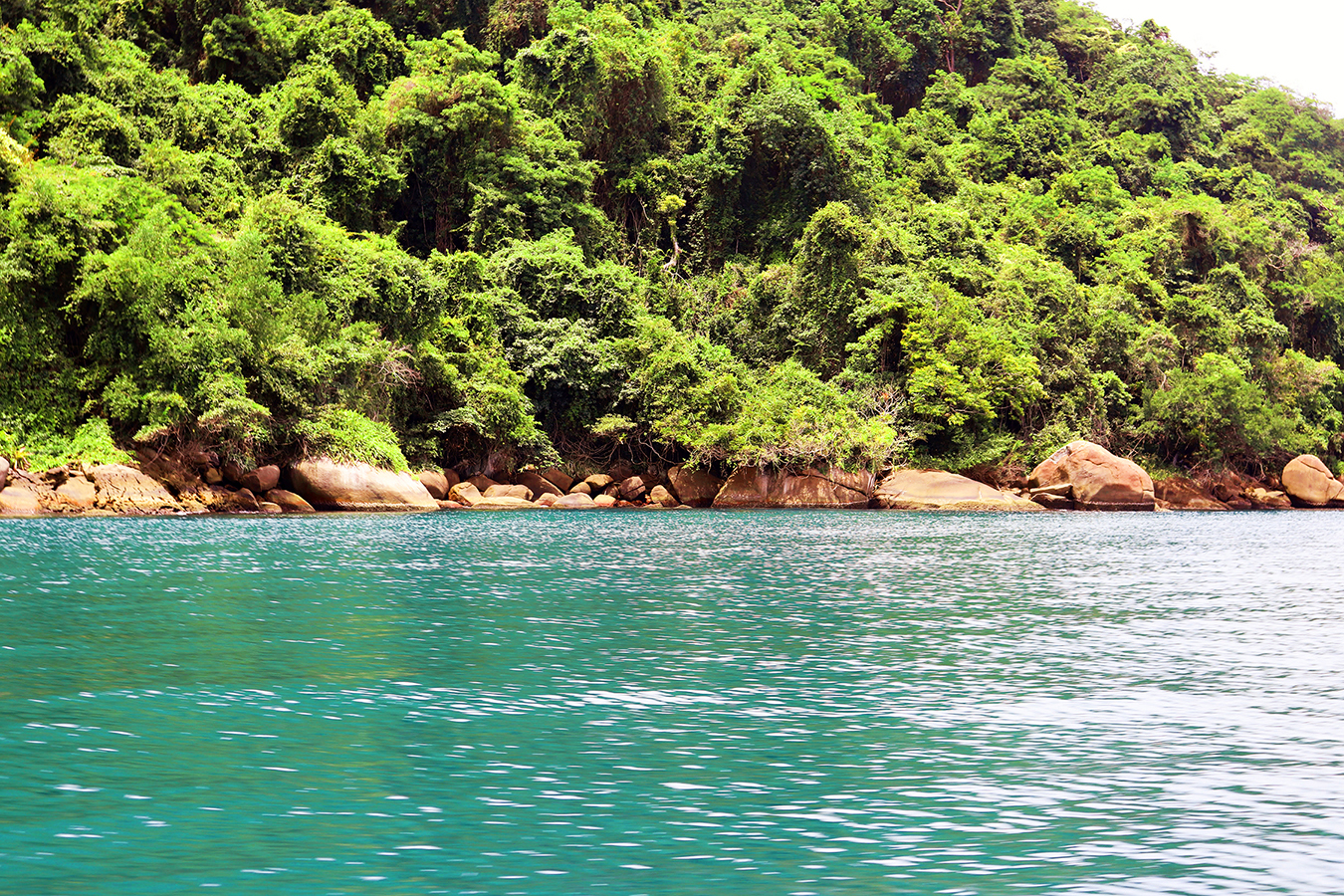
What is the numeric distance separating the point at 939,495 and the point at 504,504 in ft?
46.1

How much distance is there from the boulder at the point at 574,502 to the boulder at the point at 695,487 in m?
3.11

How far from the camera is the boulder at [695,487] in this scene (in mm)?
38500

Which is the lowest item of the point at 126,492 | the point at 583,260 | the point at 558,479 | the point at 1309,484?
the point at 126,492

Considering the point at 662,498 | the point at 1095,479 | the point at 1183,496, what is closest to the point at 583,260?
the point at 662,498

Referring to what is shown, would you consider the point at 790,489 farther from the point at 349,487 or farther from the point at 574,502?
the point at 349,487

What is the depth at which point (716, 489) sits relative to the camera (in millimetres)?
38688

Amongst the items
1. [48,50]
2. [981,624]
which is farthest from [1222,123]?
[981,624]

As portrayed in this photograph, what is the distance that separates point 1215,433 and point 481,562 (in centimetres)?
3514

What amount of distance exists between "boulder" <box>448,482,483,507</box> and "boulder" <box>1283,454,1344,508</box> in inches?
1208

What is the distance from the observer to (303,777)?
5.84 m

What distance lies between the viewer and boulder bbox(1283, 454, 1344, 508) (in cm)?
4384

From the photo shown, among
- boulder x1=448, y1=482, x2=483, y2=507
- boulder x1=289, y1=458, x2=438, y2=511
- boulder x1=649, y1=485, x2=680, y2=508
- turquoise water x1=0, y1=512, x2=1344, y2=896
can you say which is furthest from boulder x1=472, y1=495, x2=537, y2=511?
turquoise water x1=0, y1=512, x2=1344, y2=896

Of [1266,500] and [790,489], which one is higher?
[1266,500]

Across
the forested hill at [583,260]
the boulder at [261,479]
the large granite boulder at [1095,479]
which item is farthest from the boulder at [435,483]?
the large granite boulder at [1095,479]
